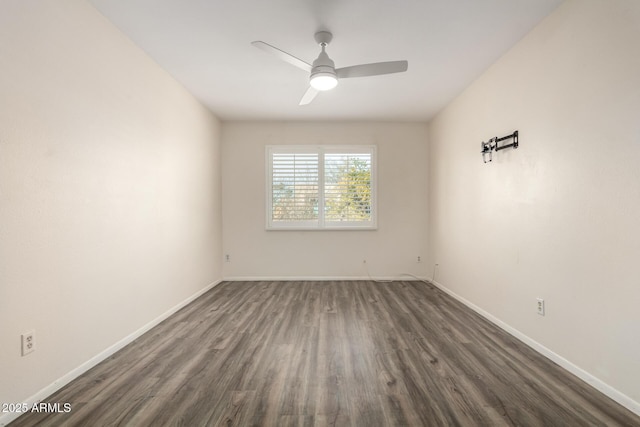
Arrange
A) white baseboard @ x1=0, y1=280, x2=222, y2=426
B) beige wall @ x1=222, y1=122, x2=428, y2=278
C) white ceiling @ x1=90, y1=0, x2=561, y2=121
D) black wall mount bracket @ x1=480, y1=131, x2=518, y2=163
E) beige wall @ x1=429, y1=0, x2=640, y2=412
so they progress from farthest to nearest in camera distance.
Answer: beige wall @ x1=222, y1=122, x2=428, y2=278 < black wall mount bracket @ x1=480, y1=131, x2=518, y2=163 < white ceiling @ x1=90, y1=0, x2=561, y2=121 < beige wall @ x1=429, y1=0, x2=640, y2=412 < white baseboard @ x1=0, y1=280, x2=222, y2=426

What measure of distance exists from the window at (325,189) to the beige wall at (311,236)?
192 millimetres

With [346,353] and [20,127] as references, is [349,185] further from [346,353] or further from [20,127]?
[20,127]

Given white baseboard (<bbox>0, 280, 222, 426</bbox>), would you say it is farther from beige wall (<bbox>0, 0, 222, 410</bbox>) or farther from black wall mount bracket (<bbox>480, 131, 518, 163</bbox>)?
black wall mount bracket (<bbox>480, 131, 518, 163</bbox>)

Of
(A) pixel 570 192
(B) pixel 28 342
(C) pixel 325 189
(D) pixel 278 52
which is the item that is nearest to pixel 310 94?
(D) pixel 278 52

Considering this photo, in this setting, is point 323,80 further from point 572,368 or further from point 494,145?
point 572,368

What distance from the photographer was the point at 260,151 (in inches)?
185

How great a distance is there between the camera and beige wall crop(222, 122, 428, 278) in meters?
4.71

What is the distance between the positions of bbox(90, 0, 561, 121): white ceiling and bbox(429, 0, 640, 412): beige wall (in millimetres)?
351

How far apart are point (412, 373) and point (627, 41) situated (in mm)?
2342

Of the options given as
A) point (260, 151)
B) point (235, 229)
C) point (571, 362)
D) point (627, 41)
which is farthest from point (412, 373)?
point (260, 151)

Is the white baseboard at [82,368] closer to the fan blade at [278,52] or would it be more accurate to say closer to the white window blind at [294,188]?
the white window blind at [294,188]

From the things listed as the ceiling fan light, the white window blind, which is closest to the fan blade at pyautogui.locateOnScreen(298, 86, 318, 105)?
the ceiling fan light

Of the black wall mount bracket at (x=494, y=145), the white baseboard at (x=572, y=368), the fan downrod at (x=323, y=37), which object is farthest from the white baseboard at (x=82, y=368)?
the black wall mount bracket at (x=494, y=145)

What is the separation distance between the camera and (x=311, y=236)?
15.5 ft
